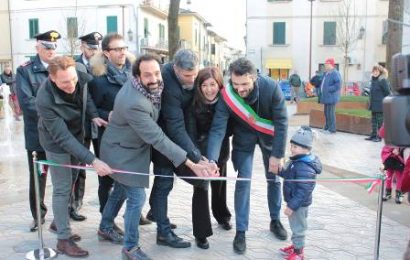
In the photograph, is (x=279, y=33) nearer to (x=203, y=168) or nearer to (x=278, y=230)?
(x=278, y=230)

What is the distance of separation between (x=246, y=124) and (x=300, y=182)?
0.74m

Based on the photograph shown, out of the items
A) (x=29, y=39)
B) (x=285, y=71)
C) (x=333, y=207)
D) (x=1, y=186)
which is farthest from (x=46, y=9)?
(x=333, y=207)

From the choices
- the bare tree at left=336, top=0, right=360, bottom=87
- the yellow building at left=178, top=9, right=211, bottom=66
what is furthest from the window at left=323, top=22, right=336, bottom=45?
the yellow building at left=178, top=9, right=211, bottom=66

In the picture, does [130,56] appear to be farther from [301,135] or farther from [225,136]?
[301,135]

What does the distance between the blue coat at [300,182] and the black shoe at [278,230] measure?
788 mm

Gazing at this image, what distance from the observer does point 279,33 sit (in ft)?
123

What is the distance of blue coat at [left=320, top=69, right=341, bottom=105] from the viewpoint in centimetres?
1177

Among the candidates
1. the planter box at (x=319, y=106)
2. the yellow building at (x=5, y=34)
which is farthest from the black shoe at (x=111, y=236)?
the yellow building at (x=5, y=34)

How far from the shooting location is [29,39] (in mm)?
41625

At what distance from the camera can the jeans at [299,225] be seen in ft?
13.3

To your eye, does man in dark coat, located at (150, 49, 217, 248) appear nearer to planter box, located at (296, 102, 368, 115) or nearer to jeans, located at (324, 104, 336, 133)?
jeans, located at (324, 104, 336, 133)

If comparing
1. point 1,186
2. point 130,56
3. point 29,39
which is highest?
point 29,39

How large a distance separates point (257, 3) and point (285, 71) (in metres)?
5.70

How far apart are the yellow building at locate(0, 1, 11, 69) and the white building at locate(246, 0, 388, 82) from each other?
20371mm
